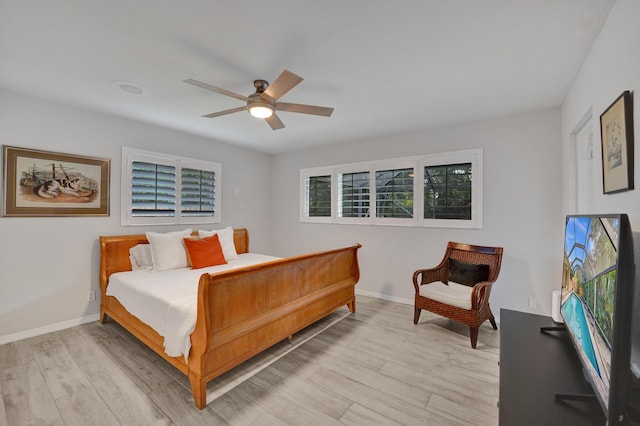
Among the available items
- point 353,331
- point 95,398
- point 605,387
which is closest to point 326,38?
point 605,387

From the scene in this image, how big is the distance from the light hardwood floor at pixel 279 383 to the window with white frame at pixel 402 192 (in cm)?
152

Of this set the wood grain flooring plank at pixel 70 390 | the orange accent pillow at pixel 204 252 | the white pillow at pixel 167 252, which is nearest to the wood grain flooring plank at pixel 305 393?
the wood grain flooring plank at pixel 70 390

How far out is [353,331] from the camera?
3.08 meters

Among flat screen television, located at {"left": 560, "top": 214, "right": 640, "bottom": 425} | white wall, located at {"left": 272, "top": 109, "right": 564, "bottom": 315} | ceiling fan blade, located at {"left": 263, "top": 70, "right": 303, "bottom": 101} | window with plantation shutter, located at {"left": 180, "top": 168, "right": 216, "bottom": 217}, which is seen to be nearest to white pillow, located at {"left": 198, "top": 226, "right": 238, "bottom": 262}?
window with plantation shutter, located at {"left": 180, "top": 168, "right": 216, "bottom": 217}

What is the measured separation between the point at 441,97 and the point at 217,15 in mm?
2175

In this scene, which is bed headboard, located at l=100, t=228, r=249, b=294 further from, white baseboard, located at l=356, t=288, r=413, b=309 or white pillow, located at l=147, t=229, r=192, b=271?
white baseboard, located at l=356, t=288, r=413, b=309

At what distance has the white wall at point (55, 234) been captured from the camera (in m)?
2.77

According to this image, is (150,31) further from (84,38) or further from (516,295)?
(516,295)

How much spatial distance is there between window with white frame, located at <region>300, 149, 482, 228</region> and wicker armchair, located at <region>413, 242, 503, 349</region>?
17.3 inches

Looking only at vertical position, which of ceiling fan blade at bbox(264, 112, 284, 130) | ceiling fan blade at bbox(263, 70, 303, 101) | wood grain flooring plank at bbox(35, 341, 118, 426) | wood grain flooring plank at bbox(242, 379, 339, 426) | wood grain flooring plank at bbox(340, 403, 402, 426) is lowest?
wood grain flooring plank at bbox(340, 403, 402, 426)

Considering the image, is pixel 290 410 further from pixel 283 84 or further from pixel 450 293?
pixel 283 84

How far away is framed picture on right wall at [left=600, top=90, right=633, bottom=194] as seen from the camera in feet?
4.48

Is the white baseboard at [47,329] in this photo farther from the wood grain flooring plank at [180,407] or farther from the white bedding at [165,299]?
the wood grain flooring plank at [180,407]

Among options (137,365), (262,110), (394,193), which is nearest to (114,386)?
(137,365)
